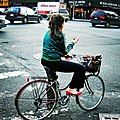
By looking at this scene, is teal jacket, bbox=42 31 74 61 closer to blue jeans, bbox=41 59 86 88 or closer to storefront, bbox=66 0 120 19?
blue jeans, bbox=41 59 86 88

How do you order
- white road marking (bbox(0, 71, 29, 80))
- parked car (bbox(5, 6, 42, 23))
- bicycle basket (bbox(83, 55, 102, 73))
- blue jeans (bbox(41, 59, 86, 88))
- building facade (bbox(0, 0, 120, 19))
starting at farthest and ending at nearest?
building facade (bbox(0, 0, 120, 19)), parked car (bbox(5, 6, 42, 23)), white road marking (bbox(0, 71, 29, 80)), bicycle basket (bbox(83, 55, 102, 73)), blue jeans (bbox(41, 59, 86, 88))

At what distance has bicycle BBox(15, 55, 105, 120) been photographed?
5637 mm

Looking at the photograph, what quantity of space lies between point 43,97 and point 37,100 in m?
0.11

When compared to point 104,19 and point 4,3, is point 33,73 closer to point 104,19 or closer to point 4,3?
point 104,19

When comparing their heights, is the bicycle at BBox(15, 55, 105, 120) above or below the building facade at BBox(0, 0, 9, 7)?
below

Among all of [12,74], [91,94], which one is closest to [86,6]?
[12,74]

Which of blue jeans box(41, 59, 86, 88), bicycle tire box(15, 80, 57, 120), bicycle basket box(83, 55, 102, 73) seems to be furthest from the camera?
bicycle basket box(83, 55, 102, 73)

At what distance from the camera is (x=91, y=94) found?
6.54m

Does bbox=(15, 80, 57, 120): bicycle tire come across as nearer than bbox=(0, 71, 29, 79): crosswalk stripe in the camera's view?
Yes

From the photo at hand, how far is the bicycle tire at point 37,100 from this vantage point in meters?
5.62

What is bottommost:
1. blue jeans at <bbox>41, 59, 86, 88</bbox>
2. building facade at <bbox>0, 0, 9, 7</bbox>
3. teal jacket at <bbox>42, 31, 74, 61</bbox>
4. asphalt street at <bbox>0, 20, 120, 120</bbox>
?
asphalt street at <bbox>0, 20, 120, 120</bbox>

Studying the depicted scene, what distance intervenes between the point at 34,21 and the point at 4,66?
25.2m

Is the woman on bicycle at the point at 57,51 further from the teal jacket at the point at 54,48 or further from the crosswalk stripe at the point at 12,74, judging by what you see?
the crosswalk stripe at the point at 12,74

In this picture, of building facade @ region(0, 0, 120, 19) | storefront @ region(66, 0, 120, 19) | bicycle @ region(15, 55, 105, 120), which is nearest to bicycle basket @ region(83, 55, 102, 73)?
bicycle @ region(15, 55, 105, 120)
